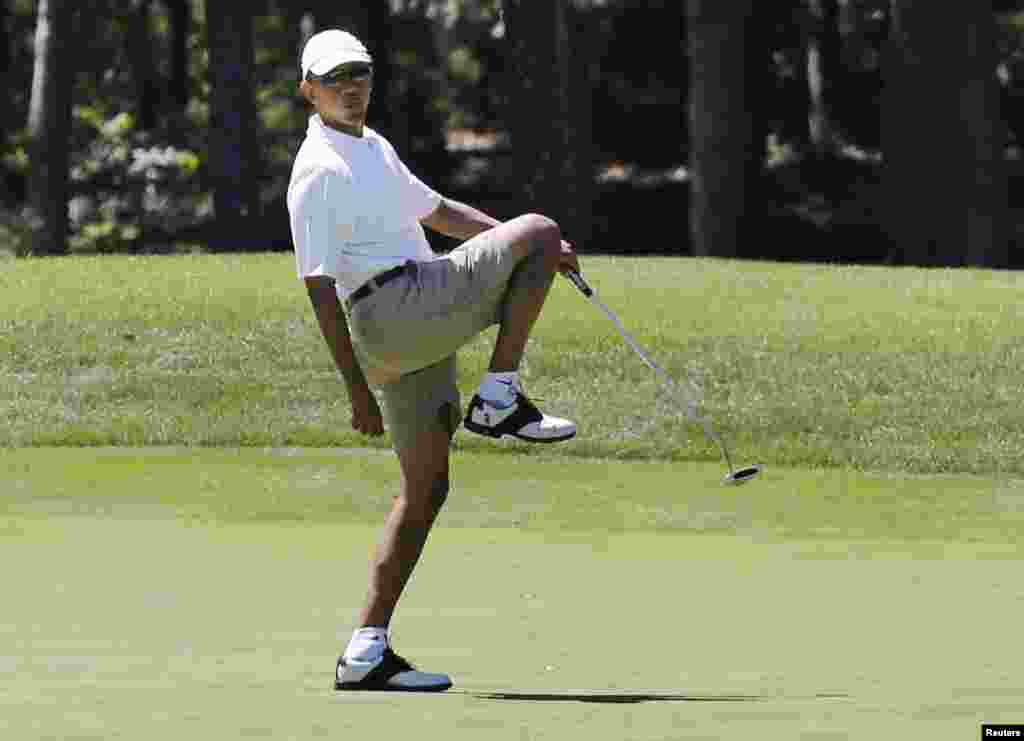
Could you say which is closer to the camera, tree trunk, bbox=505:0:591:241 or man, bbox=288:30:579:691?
man, bbox=288:30:579:691

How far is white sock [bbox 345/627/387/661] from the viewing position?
311 inches

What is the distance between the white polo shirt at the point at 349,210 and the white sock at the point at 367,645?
1.00 meters

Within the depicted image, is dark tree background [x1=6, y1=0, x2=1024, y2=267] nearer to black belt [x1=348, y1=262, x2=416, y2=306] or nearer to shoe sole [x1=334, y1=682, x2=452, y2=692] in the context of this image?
black belt [x1=348, y1=262, x2=416, y2=306]

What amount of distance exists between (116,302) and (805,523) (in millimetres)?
9366

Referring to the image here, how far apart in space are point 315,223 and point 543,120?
79.6ft

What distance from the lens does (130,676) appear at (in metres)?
7.94

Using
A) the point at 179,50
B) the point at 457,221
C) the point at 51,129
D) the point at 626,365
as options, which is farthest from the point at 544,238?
the point at 179,50

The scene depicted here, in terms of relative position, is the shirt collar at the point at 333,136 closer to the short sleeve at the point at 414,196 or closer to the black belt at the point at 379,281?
Result: the short sleeve at the point at 414,196

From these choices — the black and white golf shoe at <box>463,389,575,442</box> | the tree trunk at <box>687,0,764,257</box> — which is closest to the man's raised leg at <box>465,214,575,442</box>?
the black and white golf shoe at <box>463,389,575,442</box>

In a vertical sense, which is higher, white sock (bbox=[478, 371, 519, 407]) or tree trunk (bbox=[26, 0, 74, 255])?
white sock (bbox=[478, 371, 519, 407])

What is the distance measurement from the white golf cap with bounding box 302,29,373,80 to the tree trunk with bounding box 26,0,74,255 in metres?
26.4

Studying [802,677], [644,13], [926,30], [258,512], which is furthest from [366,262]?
[644,13]
